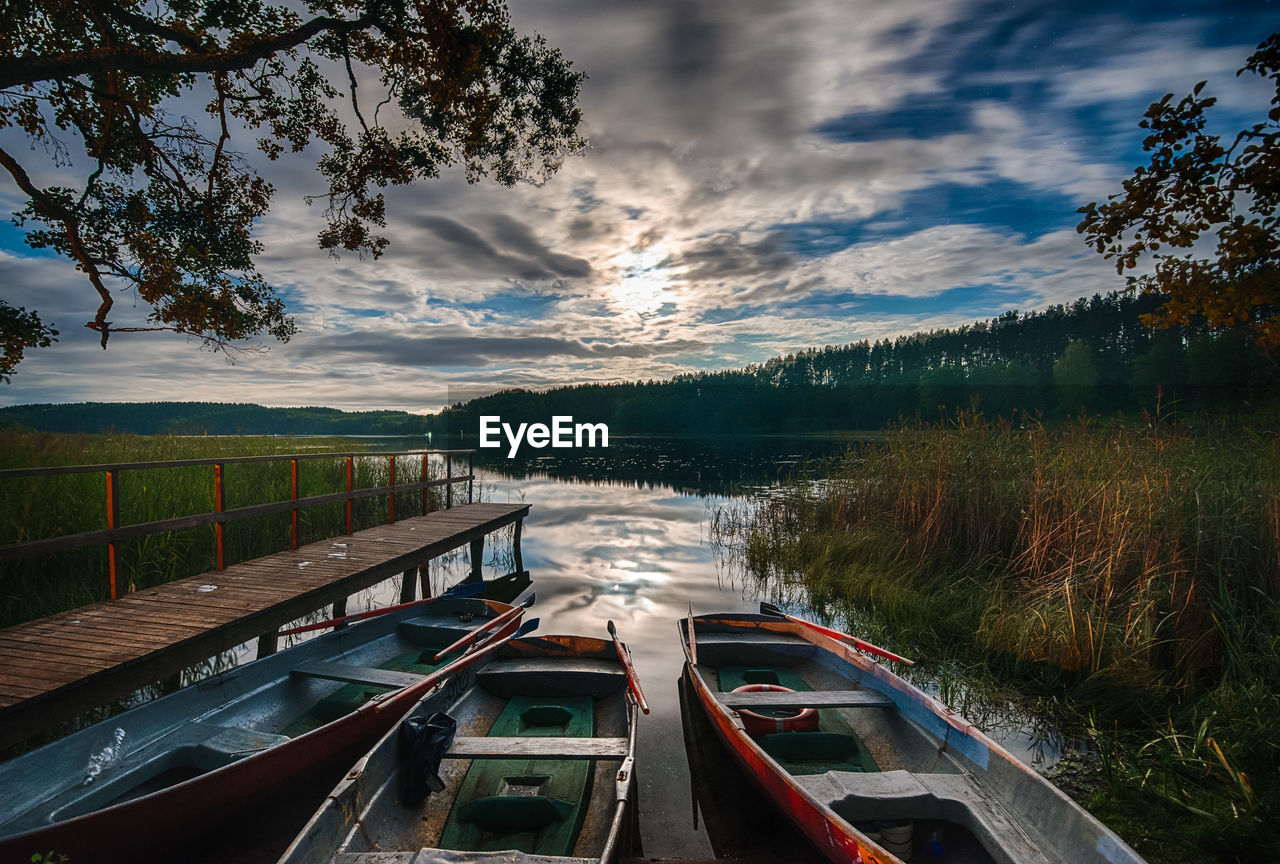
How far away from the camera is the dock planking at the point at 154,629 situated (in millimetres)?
3797

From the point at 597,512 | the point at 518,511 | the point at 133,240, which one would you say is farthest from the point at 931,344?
the point at 133,240

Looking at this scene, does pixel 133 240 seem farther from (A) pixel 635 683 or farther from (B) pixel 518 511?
(A) pixel 635 683

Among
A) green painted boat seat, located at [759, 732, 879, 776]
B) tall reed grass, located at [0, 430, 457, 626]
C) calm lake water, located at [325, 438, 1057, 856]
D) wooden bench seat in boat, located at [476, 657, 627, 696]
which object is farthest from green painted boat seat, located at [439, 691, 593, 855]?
tall reed grass, located at [0, 430, 457, 626]

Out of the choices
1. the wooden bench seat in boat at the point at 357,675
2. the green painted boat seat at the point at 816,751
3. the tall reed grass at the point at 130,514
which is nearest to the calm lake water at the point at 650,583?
the green painted boat seat at the point at 816,751

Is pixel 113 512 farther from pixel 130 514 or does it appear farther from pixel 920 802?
pixel 920 802

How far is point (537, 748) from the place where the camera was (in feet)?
11.7

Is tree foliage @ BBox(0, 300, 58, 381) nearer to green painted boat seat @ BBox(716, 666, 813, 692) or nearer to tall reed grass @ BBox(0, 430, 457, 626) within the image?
tall reed grass @ BBox(0, 430, 457, 626)

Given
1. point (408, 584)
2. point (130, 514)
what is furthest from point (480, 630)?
point (130, 514)

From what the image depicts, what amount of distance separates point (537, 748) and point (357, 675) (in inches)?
81.7

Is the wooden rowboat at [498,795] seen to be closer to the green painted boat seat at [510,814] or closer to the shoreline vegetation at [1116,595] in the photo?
the green painted boat seat at [510,814]

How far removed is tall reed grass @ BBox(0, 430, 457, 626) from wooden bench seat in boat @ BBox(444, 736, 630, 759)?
5204 millimetres

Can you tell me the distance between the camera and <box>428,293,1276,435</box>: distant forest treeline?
5256 cm

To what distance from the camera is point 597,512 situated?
19875 millimetres

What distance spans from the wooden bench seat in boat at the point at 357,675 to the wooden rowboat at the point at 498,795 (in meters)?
0.53
